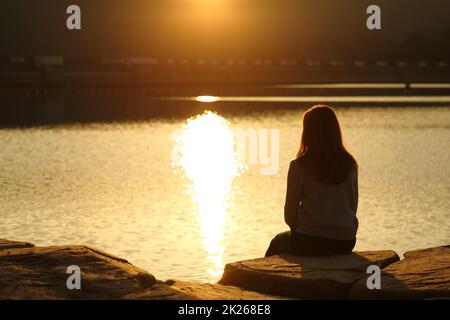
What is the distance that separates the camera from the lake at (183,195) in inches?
582

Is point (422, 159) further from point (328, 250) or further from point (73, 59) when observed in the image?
point (73, 59)

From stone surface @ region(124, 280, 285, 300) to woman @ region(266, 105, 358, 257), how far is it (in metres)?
0.90

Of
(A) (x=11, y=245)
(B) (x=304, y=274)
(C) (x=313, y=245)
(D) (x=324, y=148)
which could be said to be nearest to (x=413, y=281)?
(B) (x=304, y=274)

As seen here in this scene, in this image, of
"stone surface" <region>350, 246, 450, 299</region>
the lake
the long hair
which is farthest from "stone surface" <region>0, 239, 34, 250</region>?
"stone surface" <region>350, 246, 450, 299</region>

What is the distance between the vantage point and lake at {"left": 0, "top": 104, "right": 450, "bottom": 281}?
14773 mm

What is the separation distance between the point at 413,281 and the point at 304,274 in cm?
84

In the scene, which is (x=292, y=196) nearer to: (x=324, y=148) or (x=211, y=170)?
(x=324, y=148)

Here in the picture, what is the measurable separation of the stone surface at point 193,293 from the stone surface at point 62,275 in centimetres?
31

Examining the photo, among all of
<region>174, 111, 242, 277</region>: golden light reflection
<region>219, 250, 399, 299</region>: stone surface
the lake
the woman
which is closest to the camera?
<region>219, 250, 399, 299</region>: stone surface

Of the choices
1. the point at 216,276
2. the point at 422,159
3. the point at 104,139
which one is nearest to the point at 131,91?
the point at 104,139

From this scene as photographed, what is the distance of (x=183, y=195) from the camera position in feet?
72.0

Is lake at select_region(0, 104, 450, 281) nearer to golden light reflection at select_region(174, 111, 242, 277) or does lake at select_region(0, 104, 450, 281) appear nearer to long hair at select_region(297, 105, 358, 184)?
golden light reflection at select_region(174, 111, 242, 277)

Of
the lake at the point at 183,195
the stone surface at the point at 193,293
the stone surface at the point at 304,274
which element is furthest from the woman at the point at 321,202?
the lake at the point at 183,195
